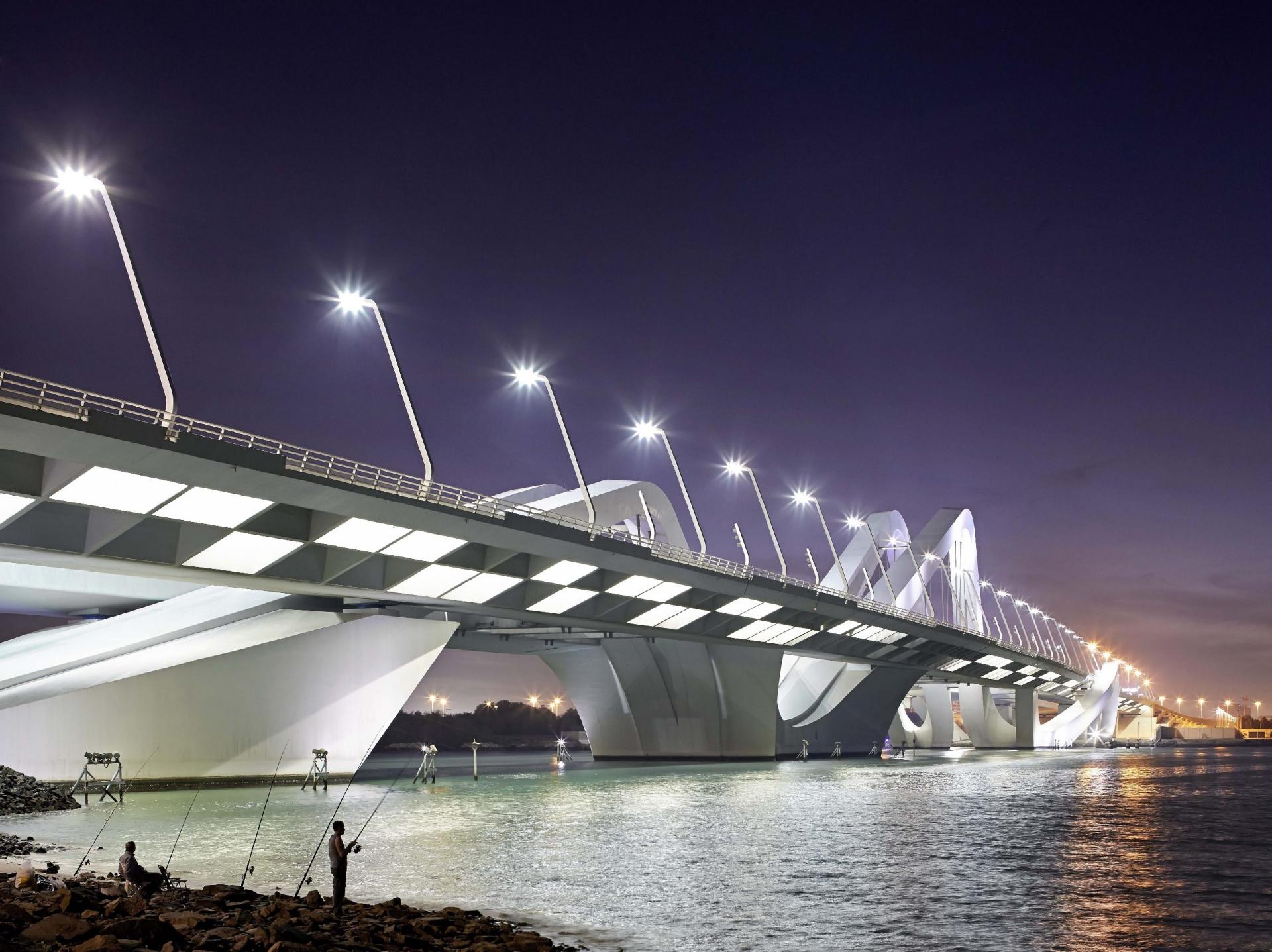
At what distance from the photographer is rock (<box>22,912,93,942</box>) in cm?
1065

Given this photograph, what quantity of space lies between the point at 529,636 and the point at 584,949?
5602cm

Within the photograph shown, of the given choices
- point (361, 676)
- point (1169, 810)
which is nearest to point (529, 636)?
point (361, 676)

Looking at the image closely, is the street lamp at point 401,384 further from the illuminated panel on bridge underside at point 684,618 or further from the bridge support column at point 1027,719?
the bridge support column at point 1027,719

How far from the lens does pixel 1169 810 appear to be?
123 feet

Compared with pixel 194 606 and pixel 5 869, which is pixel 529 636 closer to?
pixel 194 606

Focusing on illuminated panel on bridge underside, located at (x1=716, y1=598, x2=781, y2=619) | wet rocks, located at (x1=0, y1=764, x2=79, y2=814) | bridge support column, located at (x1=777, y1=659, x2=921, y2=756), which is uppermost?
illuminated panel on bridge underside, located at (x1=716, y1=598, x2=781, y2=619)

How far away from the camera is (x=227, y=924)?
40.4 feet

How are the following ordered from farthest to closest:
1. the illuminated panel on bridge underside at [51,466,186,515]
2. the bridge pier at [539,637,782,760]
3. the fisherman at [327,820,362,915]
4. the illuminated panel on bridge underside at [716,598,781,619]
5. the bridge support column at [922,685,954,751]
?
1. the bridge support column at [922,685,954,751]
2. the bridge pier at [539,637,782,760]
3. the illuminated panel on bridge underside at [716,598,781,619]
4. the illuminated panel on bridge underside at [51,466,186,515]
5. the fisherman at [327,820,362,915]

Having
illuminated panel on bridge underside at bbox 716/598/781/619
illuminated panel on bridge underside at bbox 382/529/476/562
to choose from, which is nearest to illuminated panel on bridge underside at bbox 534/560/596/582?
illuminated panel on bridge underside at bbox 382/529/476/562

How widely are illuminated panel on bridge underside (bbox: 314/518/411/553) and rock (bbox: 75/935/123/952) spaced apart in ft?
82.7

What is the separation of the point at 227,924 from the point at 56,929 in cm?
197

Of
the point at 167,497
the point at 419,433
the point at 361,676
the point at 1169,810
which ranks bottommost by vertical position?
the point at 1169,810

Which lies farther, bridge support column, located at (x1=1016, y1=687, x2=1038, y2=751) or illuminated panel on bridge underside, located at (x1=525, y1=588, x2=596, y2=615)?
bridge support column, located at (x1=1016, y1=687, x2=1038, y2=751)

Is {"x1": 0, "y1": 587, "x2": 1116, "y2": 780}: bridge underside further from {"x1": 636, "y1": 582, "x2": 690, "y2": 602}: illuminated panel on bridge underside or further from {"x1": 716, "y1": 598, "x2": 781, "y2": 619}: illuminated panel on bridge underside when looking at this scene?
{"x1": 716, "y1": 598, "x2": 781, "y2": 619}: illuminated panel on bridge underside
